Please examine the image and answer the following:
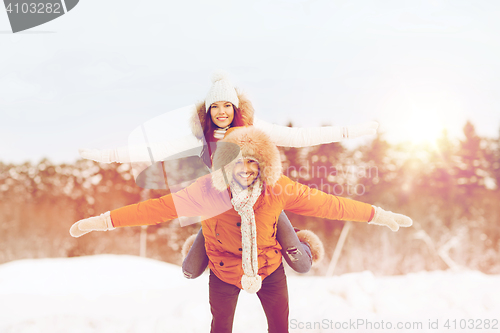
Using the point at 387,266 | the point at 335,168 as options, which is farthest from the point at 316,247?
the point at 387,266

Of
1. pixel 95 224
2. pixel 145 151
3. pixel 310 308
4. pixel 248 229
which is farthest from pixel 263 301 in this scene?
pixel 310 308

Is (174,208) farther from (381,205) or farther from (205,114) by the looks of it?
(381,205)

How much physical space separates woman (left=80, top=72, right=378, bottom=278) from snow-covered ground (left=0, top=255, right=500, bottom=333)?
150 centimetres

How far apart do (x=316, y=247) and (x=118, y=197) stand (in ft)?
28.6

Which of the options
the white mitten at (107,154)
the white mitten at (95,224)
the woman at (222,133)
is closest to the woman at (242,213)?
the white mitten at (95,224)

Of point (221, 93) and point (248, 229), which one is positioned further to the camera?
point (221, 93)

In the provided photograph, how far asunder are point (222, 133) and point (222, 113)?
0.18 metres

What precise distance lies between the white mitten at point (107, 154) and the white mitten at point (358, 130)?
5.60 ft

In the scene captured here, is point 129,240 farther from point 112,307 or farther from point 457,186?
point 457,186

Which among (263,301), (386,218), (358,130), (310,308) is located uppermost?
(358,130)

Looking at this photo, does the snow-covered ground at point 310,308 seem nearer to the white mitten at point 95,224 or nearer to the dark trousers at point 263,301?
the dark trousers at point 263,301

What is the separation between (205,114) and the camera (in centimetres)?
237

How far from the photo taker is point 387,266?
10086 millimetres

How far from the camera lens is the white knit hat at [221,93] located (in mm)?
2340
